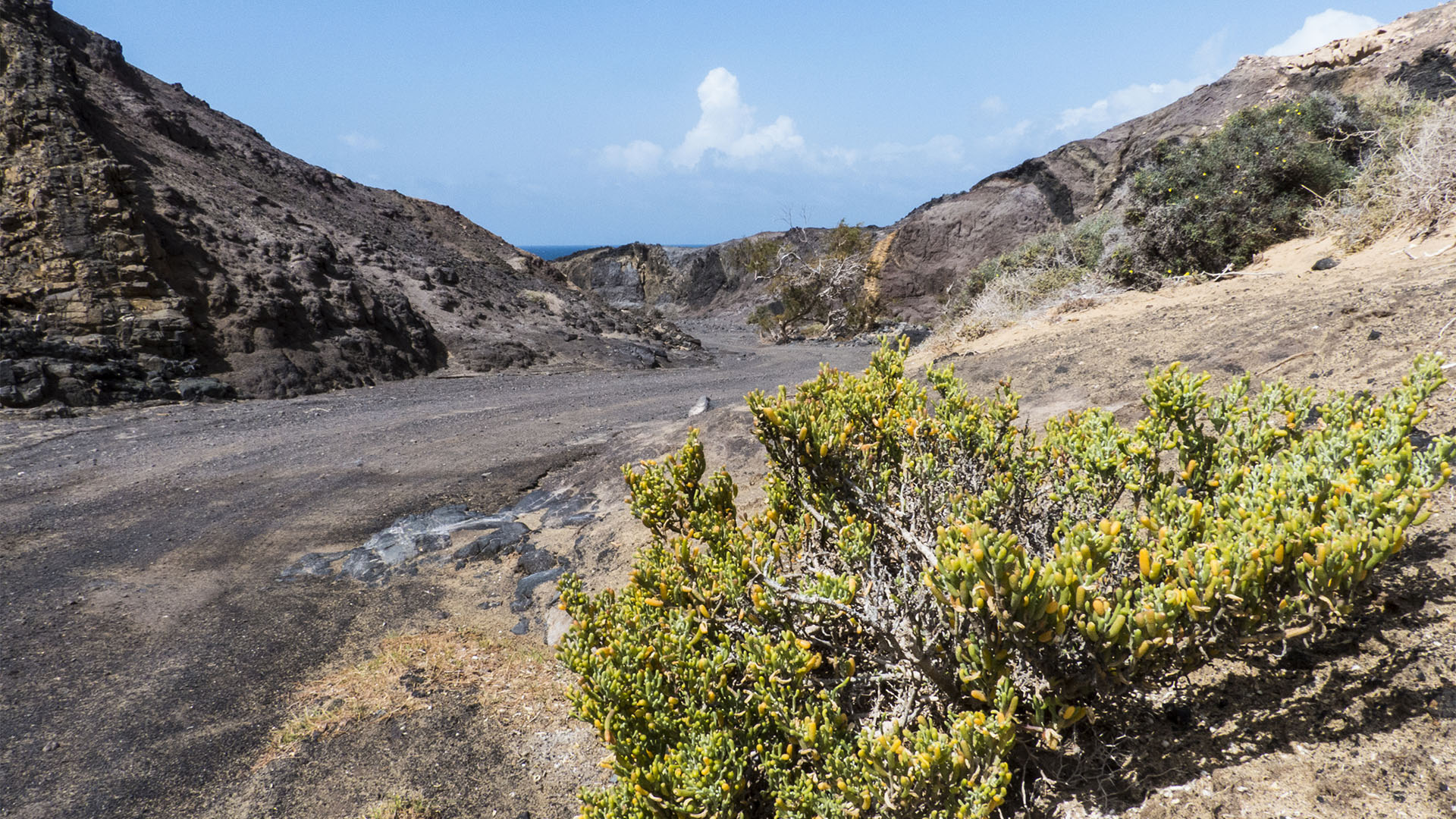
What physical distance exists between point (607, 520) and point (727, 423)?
69.6 inches

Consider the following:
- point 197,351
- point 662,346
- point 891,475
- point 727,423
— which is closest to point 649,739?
point 891,475

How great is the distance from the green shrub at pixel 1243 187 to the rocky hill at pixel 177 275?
11.5 metres

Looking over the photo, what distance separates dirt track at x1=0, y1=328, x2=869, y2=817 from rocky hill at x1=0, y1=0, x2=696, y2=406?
5.43ft

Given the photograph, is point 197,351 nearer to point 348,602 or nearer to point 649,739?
point 348,602

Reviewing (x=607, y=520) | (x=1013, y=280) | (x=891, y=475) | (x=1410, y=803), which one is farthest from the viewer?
(x=1013, y=280)

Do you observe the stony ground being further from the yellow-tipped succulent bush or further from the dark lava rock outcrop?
the dark lava rock outcrop

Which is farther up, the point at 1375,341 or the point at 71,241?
the point at 71,241

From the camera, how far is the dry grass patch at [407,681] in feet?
12.2

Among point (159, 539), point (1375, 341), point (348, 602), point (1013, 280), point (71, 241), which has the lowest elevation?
point (348, 602)

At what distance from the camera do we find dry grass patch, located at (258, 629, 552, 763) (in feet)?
12.2

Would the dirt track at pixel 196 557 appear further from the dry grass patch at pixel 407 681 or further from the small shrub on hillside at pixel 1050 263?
the small shrub on hillside at pixel 1050 263

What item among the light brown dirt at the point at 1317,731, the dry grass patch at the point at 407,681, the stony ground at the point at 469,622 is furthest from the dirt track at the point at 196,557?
the light brown dirt at the point at 1317,731

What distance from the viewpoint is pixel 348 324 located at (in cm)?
1492

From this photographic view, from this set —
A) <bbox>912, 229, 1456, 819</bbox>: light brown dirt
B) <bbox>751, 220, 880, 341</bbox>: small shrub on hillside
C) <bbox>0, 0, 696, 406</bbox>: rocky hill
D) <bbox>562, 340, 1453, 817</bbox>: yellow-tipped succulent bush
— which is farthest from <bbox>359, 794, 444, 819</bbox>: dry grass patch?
<bbox>751, 220, 880, 341</bbox>: small shrub on hillside
